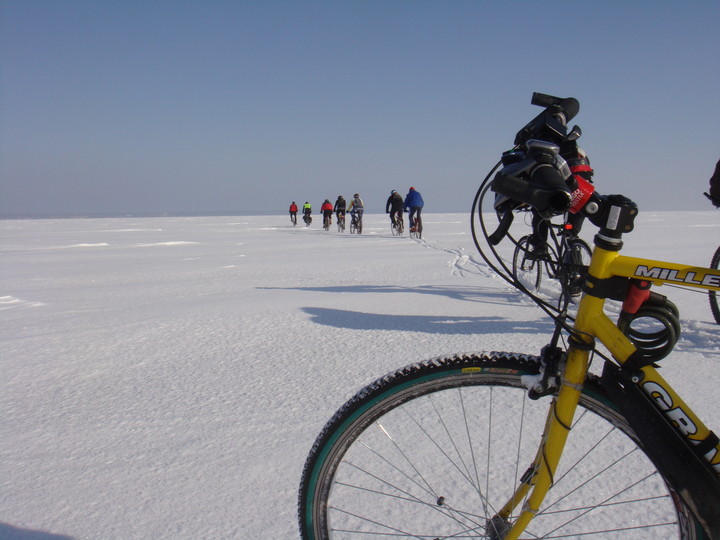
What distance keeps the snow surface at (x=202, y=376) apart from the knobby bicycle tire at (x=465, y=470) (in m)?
0.35

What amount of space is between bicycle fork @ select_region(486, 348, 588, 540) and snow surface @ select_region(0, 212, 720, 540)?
87cm

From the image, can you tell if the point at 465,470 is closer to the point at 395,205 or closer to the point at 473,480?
the point at 473,480

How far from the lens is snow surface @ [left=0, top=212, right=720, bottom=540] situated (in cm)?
194

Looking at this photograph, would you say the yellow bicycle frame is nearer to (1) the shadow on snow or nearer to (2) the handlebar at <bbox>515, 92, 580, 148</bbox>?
(2) the handlebar at <bbox>515, 92, 580, 148</bbox>

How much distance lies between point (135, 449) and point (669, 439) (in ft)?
7.13

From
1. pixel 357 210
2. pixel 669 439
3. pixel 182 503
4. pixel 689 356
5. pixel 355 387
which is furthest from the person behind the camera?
pixel 357 210

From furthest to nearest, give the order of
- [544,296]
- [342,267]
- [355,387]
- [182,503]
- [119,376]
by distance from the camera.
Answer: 1. [342,267]
2. [544,296]
3. [119,376]
4. [355,387]
5. [182,503]

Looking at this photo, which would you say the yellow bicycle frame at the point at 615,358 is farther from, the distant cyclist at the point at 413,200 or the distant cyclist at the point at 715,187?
the distant cyclist at the point at 413,200

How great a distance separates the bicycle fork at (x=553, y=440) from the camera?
4.10 ft

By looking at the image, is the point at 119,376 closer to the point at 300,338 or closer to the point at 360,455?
the point at 300,338

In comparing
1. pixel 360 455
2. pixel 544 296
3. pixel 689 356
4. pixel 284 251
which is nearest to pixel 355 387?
pixel 360 455

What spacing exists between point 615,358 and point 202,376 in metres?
2.68

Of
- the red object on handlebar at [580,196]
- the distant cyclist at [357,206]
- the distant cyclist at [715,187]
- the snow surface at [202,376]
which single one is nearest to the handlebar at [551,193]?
the red object on handlebar at [580,196]

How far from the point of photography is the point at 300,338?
420 cm
